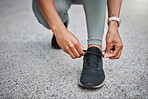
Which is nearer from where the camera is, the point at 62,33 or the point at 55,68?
the point at 62,33

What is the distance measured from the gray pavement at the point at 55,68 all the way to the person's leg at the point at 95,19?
218mm

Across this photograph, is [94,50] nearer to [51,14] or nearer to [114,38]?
[114,38]

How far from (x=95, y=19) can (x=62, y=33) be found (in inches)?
10.8

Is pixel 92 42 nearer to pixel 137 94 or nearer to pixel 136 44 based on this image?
pixel 137 94

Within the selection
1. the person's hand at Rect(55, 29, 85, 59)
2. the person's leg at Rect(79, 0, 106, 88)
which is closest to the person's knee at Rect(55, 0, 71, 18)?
the person's leg at Rect(79, 0, 106, 88)

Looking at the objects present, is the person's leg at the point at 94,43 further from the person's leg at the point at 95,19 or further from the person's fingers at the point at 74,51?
the person's fingers at the point at 74,51

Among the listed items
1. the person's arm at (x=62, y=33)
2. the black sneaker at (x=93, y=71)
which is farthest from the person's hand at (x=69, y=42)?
the black sneaker at (x=93, y=71)

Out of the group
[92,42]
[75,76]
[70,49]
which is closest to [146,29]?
[92,42]

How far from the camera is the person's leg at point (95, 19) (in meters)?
0.85

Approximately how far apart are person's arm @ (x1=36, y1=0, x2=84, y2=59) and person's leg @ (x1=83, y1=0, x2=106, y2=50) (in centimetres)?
19

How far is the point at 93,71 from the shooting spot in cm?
77

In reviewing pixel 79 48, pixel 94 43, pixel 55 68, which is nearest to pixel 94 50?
pixel 94 43

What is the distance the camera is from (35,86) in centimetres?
78

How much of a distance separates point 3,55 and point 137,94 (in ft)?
3.12
